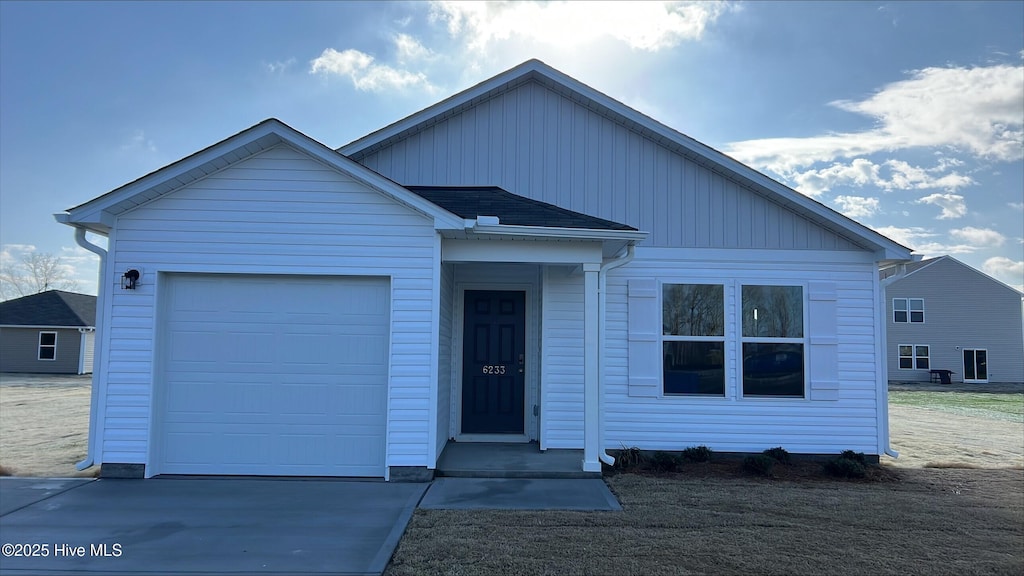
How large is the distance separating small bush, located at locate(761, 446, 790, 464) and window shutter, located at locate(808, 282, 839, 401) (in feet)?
3.00

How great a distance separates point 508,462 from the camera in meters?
7.60

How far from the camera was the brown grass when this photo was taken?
174 inches

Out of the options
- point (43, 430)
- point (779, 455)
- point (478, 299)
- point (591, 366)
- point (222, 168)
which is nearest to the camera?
point (222, 168)

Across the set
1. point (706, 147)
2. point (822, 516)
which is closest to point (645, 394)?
point (822, 516)

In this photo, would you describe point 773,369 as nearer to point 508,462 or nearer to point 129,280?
point 508,462

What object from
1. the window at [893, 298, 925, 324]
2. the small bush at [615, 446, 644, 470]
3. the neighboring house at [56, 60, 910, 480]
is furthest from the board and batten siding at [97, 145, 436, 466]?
the window at [893, 298, 925, 324]

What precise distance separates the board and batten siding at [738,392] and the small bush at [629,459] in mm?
193

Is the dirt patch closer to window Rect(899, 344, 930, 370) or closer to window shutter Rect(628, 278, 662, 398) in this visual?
window shutter Rect(628, 278, 662, 398)

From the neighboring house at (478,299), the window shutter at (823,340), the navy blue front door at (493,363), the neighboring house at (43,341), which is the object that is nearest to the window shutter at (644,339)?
the neighboring house at (478,299)

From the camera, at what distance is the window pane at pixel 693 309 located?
8633mm

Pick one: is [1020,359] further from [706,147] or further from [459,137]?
[459,137]

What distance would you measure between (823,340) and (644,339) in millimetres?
2529

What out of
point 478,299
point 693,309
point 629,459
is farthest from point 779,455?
point 478,299

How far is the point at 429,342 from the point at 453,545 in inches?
103
